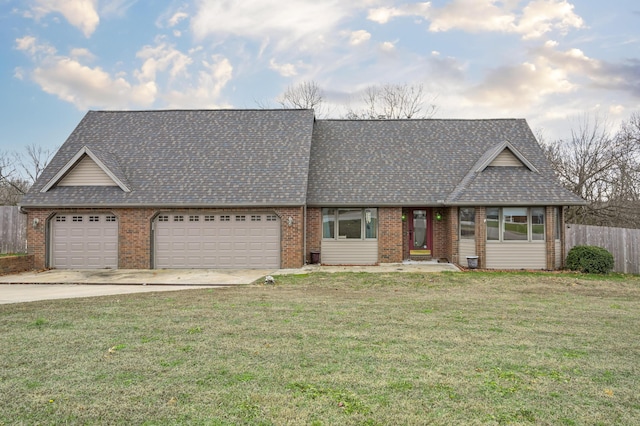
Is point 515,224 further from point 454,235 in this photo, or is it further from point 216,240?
point 216,240

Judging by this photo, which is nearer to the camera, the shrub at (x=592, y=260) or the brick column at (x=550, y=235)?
the shrub at (x=592, y=260)

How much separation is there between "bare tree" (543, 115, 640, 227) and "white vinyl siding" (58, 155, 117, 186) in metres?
23.9

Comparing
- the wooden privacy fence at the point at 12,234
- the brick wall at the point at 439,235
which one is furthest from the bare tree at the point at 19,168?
the brick wall at the point at 439,235

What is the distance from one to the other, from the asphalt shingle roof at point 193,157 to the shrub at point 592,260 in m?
10.4

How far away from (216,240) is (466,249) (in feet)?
31.6

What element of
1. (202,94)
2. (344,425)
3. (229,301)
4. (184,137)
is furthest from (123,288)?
(202,94)

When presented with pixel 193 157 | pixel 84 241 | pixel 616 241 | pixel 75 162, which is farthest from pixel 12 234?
pixel 616 241

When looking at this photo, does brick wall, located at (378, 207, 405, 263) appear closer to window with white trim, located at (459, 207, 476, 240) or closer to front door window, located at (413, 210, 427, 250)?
front door window, located at (413, 210, 427, 250)

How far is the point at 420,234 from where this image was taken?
17.0m

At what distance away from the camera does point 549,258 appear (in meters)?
15.4

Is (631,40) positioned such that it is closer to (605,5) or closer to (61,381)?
(605,5)

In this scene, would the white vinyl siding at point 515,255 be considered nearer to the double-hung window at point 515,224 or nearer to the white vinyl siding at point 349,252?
the double-hung window at point 515,224

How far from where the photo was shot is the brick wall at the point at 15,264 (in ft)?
46.7

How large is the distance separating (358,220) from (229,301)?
826 cm
